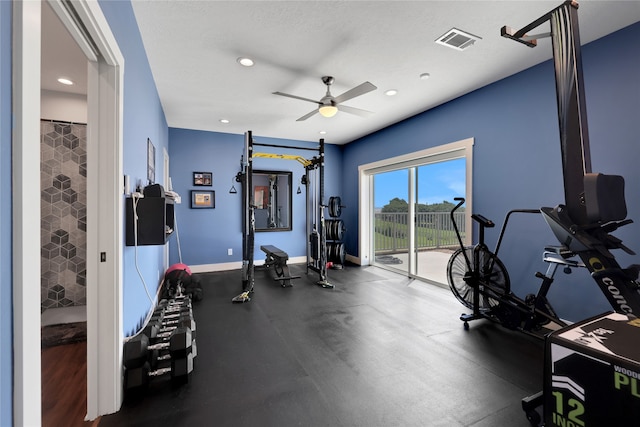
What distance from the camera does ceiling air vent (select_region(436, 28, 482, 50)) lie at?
7.91 ft

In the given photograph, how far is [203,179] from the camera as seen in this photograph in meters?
5.45

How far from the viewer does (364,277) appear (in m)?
5.01

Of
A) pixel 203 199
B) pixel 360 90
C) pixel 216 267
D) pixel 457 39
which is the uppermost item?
pixel 457 39

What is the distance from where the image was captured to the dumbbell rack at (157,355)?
1815mm

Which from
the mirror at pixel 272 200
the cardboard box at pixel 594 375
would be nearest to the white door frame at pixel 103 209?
the cardboard box at pixel 594 375

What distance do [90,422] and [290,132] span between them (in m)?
5.00

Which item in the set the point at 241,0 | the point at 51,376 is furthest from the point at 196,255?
the point at 241,0

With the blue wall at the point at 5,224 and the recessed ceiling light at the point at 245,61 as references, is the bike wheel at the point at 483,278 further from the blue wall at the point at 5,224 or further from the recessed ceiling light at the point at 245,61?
the blue wall at the point at 5,224

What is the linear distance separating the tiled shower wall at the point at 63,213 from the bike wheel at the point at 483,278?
4210 millimetres

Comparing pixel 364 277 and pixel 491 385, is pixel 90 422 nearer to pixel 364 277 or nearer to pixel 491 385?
pixel 491 385

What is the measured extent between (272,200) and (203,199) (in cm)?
140

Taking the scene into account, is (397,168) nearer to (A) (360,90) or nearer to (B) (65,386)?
(A) (360,90)

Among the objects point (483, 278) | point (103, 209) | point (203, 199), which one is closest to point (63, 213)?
point (103, 209)

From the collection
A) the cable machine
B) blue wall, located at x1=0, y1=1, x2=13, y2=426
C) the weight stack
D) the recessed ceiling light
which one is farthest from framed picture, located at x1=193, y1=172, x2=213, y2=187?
blue wall, located at x1=0, y1=1, x2=13, y2=426
